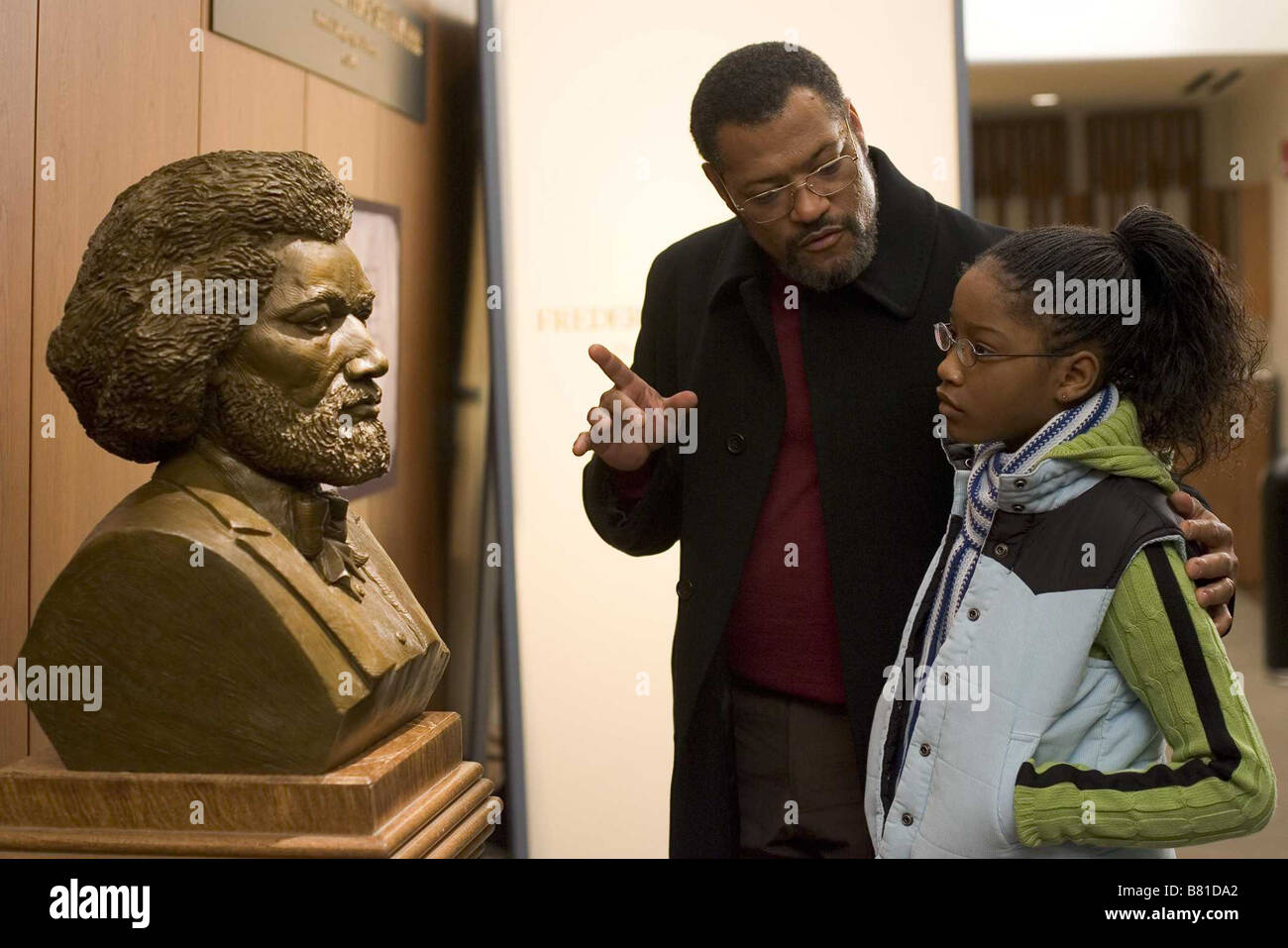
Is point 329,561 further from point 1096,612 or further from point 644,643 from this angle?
point 644,643

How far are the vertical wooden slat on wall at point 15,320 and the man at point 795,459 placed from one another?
926 millimetres

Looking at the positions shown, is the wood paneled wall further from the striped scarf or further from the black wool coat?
the striped scarf

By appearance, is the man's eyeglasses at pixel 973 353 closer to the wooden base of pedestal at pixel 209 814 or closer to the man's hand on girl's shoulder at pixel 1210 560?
the man's hand on girl's shoulder at pixel 1210 560

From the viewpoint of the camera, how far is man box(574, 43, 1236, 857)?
1.88 m

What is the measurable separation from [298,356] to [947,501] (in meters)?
1.00

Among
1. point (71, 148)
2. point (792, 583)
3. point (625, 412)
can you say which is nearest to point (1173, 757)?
point (792, 583)

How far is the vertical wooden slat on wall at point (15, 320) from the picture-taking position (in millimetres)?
1955

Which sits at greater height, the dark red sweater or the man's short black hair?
the man's short black hair

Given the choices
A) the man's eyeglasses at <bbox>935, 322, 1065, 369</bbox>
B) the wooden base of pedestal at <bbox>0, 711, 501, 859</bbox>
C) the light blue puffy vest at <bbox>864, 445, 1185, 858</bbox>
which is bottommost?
the wooden base of pedestal at <bbox>0, 711, 501, 859</bbox>

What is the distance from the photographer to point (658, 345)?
7.31ft

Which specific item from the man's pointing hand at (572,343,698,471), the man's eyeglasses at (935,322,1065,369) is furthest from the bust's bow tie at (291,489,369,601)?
the man's eyeglasses at (935,322,1065,369)

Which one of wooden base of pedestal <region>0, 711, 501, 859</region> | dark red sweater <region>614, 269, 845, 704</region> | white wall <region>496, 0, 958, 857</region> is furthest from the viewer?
white wall <region>496, 0, 958, 857</region>

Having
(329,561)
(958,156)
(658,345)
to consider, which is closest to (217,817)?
(329,561)

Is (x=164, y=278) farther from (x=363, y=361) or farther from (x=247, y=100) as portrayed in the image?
(x=247, y=100)
